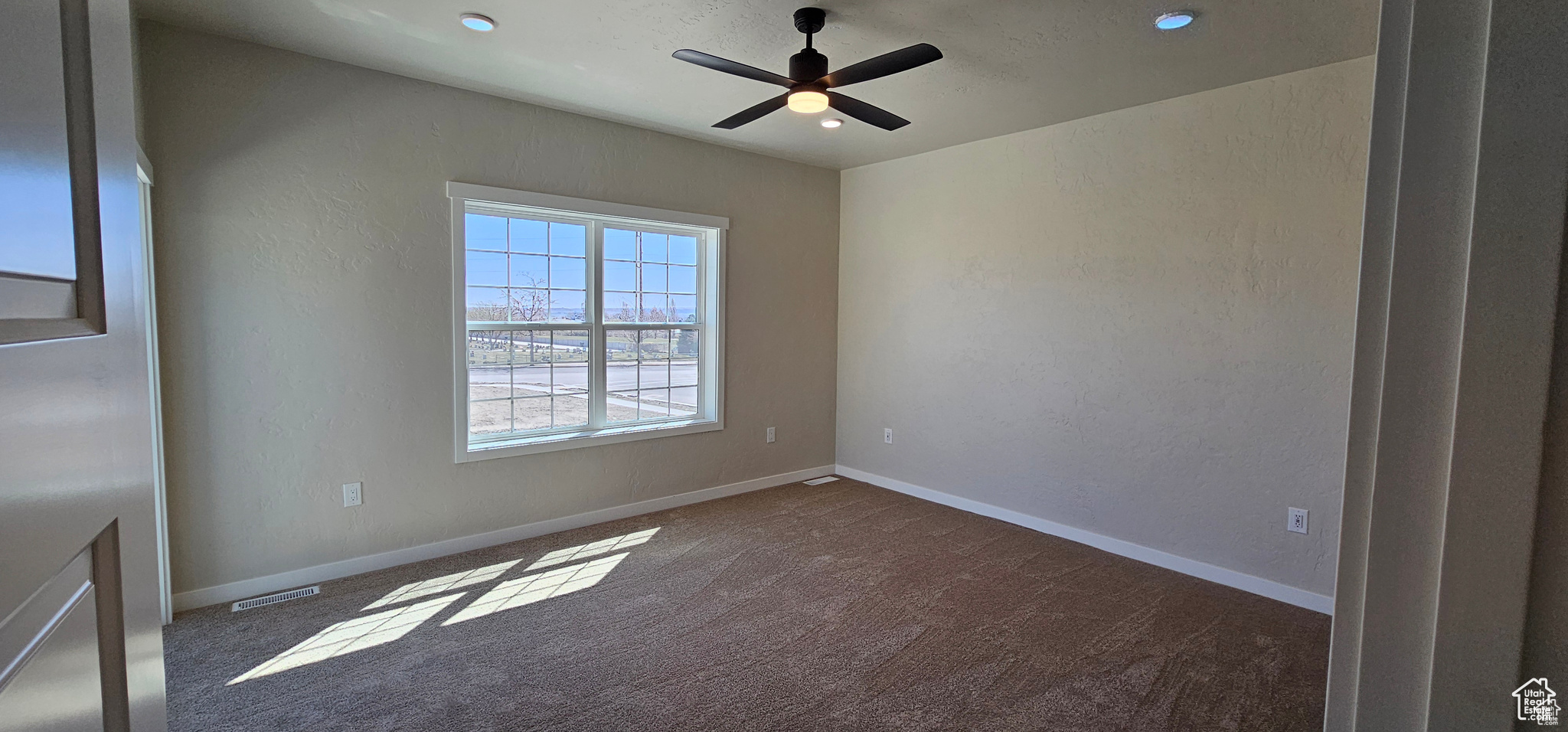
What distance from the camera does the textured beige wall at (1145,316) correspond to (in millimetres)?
3215

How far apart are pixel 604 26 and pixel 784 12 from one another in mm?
788

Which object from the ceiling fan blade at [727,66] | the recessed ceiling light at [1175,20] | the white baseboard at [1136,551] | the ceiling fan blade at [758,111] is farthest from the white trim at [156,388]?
the white baseboard at [1136,551]

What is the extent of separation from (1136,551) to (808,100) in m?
3.14

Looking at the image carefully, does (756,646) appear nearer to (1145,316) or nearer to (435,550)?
(435,550)

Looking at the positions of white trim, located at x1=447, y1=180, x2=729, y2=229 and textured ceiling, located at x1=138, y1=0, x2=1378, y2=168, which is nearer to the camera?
textured ceiling, located at x1=138, y1=0, x2=1378, y2=168

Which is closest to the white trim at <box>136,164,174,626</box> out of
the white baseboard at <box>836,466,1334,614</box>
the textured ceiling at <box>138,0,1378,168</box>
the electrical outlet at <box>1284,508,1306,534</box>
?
the textured ceiling at <box>138,0,1378,168</box>

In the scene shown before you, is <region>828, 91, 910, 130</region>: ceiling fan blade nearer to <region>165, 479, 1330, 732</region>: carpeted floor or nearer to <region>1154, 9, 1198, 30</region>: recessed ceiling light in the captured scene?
<region>1154, 9, 1198, 30</region>: recessed ceiling light

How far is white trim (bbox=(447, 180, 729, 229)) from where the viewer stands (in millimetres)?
3668

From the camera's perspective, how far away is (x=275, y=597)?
3141 millimetres

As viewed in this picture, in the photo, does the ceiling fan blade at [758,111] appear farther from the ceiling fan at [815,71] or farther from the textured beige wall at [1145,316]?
the textured beige wall at [1145,316]

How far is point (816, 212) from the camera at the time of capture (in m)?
5.37

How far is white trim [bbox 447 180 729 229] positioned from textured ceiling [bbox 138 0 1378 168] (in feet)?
1.77

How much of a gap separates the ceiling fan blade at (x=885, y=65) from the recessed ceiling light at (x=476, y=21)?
1410mm

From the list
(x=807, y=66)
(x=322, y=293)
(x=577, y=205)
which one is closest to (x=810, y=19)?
(x=807, y=66)
